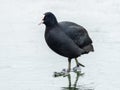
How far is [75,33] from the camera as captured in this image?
1235 centimetres

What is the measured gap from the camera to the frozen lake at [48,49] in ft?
36.5

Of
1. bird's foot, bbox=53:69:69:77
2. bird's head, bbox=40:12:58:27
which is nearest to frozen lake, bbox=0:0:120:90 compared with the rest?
bird's foot, bbox=53:69:69:77

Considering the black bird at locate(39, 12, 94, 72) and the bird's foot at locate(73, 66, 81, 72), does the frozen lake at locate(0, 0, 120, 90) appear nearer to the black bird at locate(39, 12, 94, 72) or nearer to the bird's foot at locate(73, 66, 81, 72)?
the bird's foot at locate(73, 66, 81, 72)

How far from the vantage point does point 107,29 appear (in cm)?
1562

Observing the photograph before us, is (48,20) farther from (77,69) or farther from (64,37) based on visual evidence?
(77,69)

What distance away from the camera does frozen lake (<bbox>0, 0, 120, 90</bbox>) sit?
438 inches

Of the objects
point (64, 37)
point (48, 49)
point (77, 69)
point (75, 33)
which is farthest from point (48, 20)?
point (48, 49)

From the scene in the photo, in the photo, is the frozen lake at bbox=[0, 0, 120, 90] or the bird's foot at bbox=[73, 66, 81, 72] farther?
the bird's foot at bbox=[73, 66, 81, 72]

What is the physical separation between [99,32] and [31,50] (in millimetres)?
2486

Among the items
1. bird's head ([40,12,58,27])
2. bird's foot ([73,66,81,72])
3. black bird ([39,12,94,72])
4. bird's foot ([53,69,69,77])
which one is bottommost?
bird's foot ([53,69,69,77])

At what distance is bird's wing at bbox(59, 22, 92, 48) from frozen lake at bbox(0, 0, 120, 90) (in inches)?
16.7

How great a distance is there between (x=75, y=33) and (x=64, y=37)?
36cm

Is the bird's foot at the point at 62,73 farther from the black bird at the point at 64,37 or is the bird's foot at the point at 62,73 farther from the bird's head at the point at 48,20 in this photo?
the bird's head at the point at 48,20

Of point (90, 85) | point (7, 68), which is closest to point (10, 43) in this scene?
point (7, 68)
